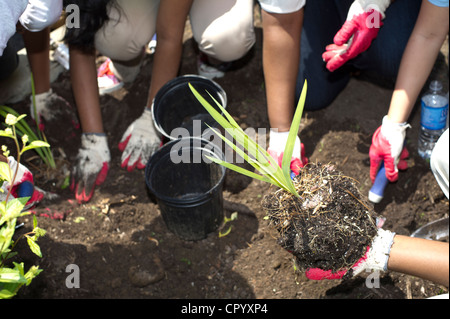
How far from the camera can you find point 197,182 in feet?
6.25

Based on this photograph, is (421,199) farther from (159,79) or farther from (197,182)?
(159,79)

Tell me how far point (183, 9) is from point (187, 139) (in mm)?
514

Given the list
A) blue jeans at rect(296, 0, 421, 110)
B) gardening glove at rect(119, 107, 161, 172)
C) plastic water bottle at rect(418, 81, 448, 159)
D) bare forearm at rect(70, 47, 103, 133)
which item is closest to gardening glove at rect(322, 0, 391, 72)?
blue jeans at rect(296, 0, 421, 110)

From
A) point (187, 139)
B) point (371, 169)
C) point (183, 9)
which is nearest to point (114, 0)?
point (183, 9)

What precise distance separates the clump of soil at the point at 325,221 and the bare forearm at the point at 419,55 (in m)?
0.53

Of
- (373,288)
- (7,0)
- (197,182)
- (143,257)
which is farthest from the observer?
(197,182)

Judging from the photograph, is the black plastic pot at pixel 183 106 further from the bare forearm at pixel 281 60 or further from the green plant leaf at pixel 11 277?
the green plant leaf at pixel 11 277

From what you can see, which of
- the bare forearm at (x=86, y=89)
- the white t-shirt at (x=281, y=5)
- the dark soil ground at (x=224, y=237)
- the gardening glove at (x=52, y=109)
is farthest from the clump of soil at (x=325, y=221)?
the gardening glove at (x=52, y=109)

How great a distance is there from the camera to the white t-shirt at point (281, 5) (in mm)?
1667

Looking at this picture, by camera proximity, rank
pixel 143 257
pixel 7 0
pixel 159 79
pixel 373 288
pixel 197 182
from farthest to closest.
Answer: pixel 159 79, pixel 197 182, pixel 143 257, pixel 373 288, pixel 7 0

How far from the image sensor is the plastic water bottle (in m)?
1.86

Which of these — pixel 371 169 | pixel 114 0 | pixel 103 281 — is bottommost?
pixel 103 281

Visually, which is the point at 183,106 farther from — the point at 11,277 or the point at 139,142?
the point at 11,277

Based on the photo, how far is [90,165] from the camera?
1.98 meters
